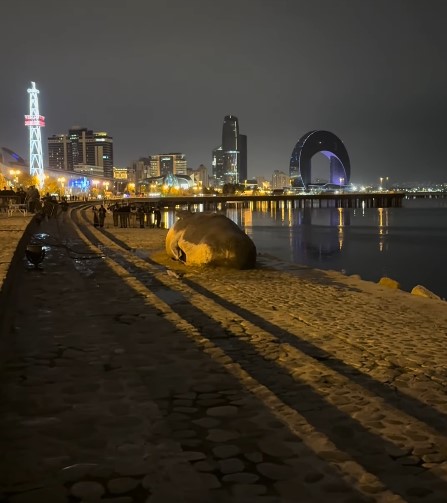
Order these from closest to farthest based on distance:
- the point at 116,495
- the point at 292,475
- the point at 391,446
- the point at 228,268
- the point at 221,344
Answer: the point at 116,495
the point at 292,475
the point at 391,446
the point at 221,344
the point at 228,268

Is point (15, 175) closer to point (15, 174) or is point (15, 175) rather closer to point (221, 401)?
point (15, 174)

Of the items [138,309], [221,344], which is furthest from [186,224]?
[221,344]

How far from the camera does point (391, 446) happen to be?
4.33 meters

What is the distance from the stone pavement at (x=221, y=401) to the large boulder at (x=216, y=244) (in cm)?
445

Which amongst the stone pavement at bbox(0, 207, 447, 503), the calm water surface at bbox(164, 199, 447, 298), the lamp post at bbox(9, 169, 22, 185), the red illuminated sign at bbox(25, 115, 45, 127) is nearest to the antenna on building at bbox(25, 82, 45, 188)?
the red illuminated sign at bbox(25, 115, 45, 127)

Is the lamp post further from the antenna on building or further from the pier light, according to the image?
the antenna on building

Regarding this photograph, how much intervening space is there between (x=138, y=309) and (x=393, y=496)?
21.9 ft

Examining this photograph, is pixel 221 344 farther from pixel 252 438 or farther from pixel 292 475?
pixel 292 475

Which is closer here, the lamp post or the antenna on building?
the antenna on building

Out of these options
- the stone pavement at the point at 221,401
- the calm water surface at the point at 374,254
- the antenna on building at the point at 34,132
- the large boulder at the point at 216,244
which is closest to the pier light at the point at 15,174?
the antenna on building at the point at 34,132

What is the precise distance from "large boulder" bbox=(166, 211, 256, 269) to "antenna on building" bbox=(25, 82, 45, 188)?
103m

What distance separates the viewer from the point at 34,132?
11669 centimetres

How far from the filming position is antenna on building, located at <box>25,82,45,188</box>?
115 m

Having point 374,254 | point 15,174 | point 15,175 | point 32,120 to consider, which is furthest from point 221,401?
point 15,175
